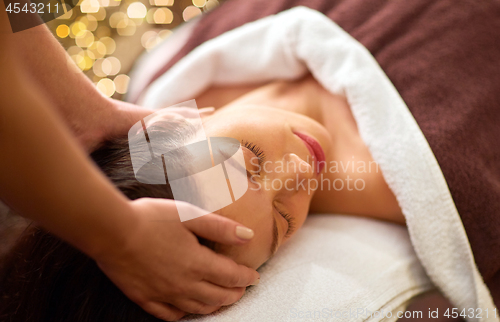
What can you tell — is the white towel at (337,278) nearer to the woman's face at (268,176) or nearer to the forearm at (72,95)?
the woman's face at (268,176)

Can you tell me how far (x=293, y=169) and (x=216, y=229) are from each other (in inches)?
9.3

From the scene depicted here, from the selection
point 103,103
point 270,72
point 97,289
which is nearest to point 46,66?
point 103,103

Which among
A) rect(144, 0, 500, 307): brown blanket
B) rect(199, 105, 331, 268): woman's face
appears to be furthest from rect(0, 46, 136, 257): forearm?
rect(144, 0, 500, 307): brown blanket

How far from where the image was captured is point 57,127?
0.31 metres

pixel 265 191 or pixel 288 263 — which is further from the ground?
pixel 265 191

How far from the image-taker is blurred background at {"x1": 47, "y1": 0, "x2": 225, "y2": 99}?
1.23 m

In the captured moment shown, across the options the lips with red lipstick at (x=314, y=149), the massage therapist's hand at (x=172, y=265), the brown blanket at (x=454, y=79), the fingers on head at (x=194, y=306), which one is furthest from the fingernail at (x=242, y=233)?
the brown blanket at (x=454, y=79)

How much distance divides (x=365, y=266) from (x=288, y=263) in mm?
155

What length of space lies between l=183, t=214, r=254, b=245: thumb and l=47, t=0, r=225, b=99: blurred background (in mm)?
949

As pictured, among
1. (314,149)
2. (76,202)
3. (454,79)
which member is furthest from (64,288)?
(454,79)

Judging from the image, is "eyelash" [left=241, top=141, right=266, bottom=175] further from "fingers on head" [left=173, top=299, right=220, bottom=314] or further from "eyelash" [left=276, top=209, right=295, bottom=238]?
"fingers on head" [left=173, top=299, right=220, bottom=314]

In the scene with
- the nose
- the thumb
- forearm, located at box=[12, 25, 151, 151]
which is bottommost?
the nose

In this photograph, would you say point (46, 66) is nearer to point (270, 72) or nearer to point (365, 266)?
point (270, 72)

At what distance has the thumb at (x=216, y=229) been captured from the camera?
415mm
